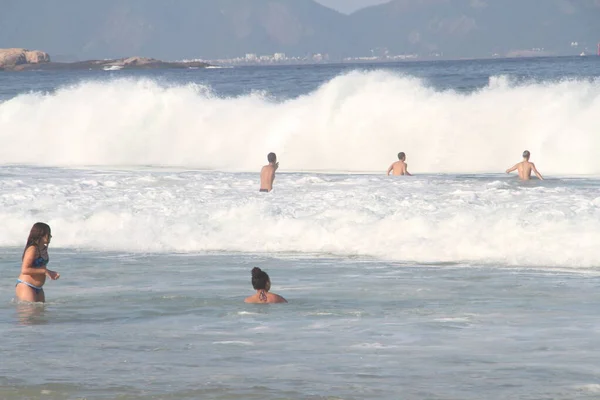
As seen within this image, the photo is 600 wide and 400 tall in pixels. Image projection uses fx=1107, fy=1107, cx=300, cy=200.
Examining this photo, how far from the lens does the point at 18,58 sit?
173 m

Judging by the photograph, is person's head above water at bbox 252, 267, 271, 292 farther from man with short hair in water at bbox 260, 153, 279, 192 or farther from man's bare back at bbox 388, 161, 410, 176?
man's bare back at bbox 388, 161, 410, 176

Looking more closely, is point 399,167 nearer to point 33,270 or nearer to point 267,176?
point 267,176

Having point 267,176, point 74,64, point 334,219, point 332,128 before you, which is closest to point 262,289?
point 334,219

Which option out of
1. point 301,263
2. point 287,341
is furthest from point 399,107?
point 287,341

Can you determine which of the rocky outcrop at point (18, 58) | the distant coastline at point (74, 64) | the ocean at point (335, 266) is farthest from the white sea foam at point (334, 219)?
the distant coastline at point (74, 64)

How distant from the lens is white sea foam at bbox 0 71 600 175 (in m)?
30.9

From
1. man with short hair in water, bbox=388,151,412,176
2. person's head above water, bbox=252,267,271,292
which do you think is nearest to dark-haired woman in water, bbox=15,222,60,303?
person's head above water, bbox=252,267,271,292

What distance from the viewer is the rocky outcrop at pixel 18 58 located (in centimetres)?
16723

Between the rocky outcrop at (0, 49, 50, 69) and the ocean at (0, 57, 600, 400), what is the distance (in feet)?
459

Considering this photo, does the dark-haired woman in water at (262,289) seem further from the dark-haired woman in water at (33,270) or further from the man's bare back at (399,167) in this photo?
the man's bare back at (399,167)

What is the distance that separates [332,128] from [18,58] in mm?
147679

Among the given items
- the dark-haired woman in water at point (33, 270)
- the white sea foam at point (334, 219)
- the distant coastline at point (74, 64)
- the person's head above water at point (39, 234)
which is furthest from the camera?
A: the distant coastline at point (74, 64)

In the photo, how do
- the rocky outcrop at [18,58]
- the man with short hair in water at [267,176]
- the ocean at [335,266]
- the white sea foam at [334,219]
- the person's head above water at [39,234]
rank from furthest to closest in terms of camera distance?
the rocky outcrop at [18,58]
the man with short hair in water at [267,176]
the white sea foam at [334,219]
the person's head above water at [39,234]
the ocean at [335,266]

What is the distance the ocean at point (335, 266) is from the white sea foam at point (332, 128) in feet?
0.34
